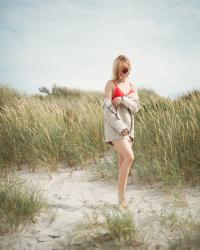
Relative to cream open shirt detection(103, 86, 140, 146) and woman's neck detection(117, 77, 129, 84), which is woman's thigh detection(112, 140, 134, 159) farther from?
woman's neck detection(117, 77, 129, 84)

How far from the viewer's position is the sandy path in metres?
4.33

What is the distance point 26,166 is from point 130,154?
3319mm

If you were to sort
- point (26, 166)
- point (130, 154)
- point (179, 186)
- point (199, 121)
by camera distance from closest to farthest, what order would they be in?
1. point (130, 154)
2. point (179, 186)
3. point (199, 121)
4. point (26, 166)

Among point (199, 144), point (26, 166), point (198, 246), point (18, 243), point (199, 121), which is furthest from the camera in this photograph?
point (26, 166)

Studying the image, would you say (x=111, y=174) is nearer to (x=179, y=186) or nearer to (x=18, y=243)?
(x=179, y=186)

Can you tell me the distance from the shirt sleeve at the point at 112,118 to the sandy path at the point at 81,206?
1.01m

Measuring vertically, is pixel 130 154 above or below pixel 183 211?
above

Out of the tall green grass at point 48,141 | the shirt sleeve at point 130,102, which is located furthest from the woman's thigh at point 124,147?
the tall green grass at point 48,141

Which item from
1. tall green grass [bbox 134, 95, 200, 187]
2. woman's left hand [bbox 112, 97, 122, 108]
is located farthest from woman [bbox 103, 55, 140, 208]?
tall green grass [bbox 134, 95, 200, 187]

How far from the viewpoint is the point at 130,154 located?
4852mm

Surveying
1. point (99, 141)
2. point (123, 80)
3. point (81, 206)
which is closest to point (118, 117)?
point (123, 80)

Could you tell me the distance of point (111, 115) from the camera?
4844mm

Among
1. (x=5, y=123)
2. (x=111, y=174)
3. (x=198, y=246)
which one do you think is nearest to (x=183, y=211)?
(x=198, y=246)

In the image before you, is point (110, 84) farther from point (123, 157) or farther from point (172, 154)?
point (172, 154)
